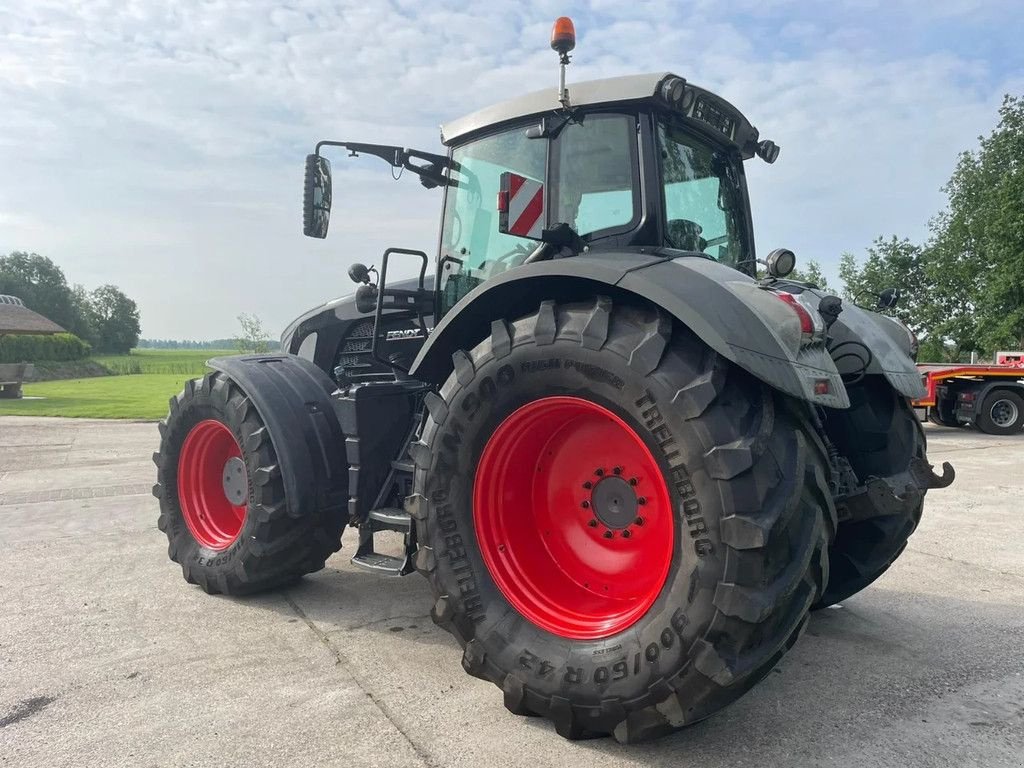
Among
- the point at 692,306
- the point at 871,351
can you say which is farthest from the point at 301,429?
the point at 871,351

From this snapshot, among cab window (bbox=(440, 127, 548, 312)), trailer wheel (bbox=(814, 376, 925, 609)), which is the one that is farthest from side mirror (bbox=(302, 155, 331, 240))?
trailer wheel (bbox=(814, 376, 925, 609))

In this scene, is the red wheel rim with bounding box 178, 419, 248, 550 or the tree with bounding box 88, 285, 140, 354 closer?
the red wheel rim with bounding box 178, 419, 248, 550

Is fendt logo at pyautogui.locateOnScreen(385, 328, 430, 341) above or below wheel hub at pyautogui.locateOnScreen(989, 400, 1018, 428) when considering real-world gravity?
above

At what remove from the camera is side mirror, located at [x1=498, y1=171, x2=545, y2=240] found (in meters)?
3.11

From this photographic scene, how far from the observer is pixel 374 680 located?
3.01 meters

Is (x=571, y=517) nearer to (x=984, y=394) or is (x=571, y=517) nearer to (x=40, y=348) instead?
(x=984, y=394)

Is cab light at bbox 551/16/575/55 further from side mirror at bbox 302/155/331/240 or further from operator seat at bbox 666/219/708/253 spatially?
side mirror at bbox 302/155/331/240

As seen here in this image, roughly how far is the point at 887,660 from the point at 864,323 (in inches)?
60.1

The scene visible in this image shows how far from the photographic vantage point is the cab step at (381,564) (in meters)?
3.41

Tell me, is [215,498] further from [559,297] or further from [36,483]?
[36,483]

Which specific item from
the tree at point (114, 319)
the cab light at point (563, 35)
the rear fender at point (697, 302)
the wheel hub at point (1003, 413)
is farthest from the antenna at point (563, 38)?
the tree at point (114, 319)

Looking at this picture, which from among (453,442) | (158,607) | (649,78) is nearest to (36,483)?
(158,607)

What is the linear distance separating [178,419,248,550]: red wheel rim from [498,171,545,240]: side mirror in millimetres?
2296

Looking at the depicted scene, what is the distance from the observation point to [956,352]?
3575 centimetres
